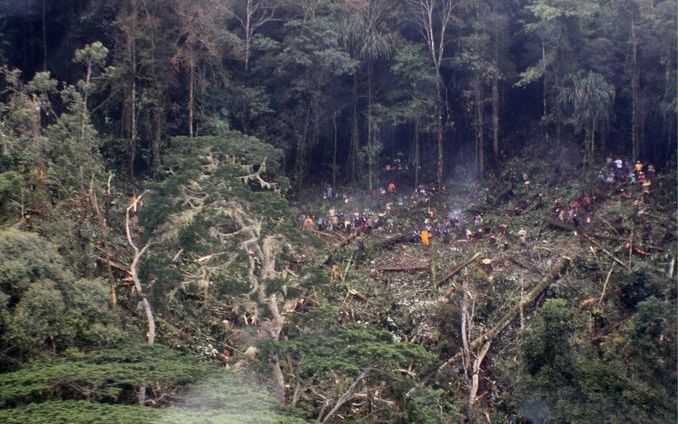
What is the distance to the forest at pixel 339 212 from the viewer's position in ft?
40.6

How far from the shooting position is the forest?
40.6 ft

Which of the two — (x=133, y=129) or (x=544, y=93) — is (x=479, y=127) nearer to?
(x=544, y=93)

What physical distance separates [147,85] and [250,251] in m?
8.23

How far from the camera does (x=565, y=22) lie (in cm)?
2133

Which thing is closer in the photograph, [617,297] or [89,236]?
[89,236]

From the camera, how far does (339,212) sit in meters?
22.3

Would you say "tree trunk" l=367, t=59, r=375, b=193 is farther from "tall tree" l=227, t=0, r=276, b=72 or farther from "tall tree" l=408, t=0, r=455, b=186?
"tall tree" l=227, t=0, r=276, b=72

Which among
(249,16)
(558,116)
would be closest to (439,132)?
(558,116)

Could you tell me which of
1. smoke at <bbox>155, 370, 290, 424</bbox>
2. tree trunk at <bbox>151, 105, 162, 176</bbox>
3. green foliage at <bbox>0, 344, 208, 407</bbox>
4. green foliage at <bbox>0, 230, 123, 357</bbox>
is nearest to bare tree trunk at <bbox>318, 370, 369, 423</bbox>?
smoke at <bbox>155, 370, 290, 424</bbox>

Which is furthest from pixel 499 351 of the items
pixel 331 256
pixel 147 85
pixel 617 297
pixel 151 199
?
pixel 147 85

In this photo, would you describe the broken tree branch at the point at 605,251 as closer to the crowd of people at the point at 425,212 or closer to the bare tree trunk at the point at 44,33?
the crowd of people at the point at 425,212

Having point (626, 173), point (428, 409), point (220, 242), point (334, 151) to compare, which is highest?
point (334, 151)

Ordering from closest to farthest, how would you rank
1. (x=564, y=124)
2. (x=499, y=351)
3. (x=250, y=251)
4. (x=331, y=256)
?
(x=250, y=251)
(x=499, y=351)
(x=331, y=256)
(x=564, y=124)

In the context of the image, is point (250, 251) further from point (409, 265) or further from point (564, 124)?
point (564, 124)
